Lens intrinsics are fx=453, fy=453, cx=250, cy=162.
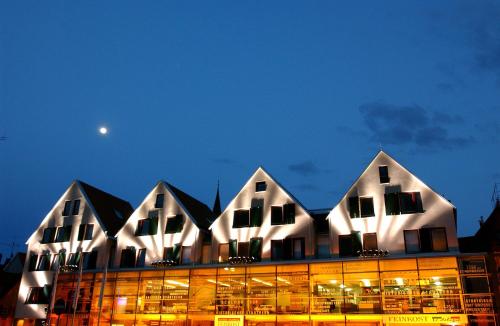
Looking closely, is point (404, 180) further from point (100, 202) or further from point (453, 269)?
point (100, 202)

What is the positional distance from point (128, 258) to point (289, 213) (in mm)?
16052

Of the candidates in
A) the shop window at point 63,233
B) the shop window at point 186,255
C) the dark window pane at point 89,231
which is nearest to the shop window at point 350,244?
the shop window at point 186,255

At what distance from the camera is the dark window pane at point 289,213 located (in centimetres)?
→ 3884

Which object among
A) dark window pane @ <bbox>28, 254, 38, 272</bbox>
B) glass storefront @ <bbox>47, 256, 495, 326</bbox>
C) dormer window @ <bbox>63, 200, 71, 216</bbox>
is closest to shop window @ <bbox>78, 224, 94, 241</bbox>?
dormer window @ <bbox>63, 200, 71, 216</bbox>

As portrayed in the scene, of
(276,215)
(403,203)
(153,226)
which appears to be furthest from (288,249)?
(153,226)

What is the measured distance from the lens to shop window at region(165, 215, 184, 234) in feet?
138

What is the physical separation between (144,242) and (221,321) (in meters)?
11.3

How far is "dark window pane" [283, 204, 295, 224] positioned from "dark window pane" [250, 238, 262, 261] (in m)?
2.90

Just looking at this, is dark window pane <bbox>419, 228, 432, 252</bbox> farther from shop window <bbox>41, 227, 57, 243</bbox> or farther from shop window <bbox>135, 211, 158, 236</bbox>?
shop window <bbox>41, 227, 57, 243</bbox>

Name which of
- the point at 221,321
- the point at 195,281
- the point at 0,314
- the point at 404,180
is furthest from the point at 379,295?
the point at 0,314

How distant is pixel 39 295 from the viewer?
44844 mm

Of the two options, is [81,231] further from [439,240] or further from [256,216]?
[439,240]

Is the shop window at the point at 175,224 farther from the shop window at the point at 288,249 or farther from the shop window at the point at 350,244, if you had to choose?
the shop window at the point at 350,244

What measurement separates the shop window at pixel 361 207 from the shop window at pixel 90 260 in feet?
82.2
